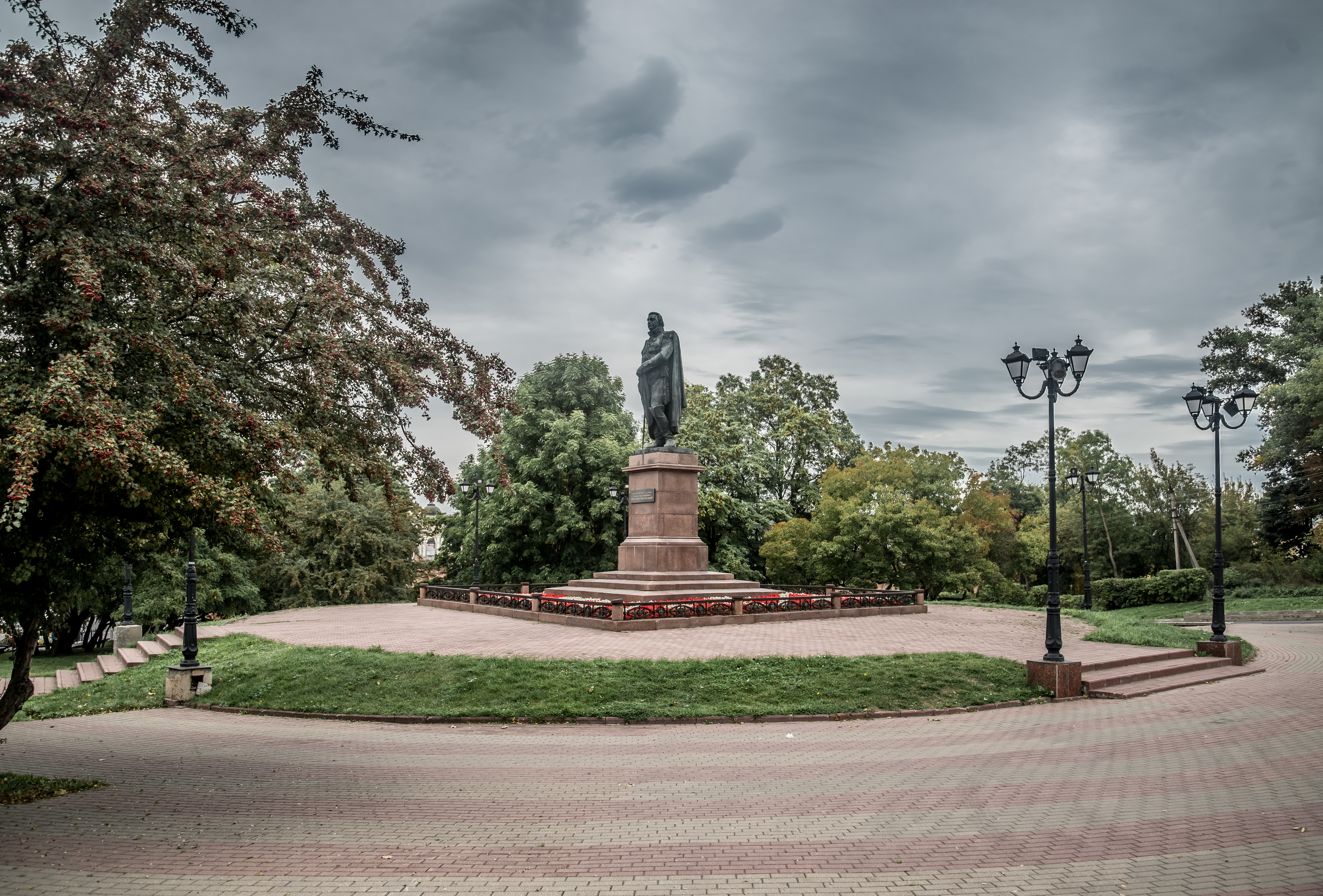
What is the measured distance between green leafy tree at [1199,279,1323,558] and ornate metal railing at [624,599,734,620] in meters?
23.7

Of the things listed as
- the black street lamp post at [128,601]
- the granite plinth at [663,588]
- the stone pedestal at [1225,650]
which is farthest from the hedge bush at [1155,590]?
the black street lamp post at [128,601]

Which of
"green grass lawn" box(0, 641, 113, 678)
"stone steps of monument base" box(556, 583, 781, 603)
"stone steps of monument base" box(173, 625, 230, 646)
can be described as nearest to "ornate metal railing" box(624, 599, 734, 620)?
"stone steps of monument base" box(556, 583, 781, 603)

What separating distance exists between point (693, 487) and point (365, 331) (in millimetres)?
14765

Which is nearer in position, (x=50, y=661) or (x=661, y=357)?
(x=661, y=357)

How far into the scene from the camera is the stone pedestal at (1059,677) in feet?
44.0

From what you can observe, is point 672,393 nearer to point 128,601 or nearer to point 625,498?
point 625,498

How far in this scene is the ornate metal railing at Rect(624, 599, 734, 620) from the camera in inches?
749

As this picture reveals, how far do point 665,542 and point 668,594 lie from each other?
5.37ft

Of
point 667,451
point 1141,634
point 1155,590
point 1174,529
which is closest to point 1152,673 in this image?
point 1141,634

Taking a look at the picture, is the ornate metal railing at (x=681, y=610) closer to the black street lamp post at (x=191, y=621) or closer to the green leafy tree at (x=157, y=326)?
the black street lamp post at (x=191, y=621)

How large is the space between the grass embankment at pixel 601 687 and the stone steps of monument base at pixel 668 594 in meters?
6.29

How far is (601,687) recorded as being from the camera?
13.2m

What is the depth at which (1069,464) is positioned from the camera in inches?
2233

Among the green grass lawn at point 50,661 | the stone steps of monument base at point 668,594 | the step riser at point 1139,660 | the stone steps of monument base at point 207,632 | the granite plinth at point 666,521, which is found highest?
the granite plinth at point 666,521
